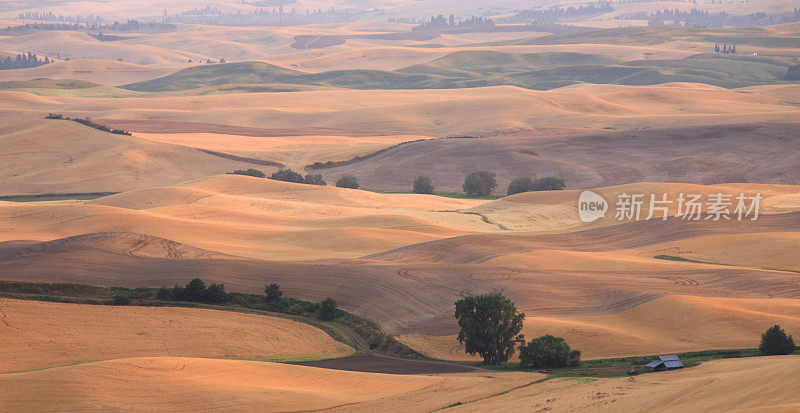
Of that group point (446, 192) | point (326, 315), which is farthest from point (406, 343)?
point (446, 192)

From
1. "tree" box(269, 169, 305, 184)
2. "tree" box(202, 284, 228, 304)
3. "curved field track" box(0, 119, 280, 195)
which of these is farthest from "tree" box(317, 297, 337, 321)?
"curved field track" box(0, 119, 280, 195)

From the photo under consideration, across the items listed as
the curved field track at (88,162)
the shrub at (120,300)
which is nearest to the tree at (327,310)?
the shrub at (120,300)

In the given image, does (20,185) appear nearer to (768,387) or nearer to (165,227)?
(165,227)

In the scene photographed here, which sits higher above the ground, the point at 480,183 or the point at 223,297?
the point at 480,183

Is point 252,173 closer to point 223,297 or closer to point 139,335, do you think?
point 223,297

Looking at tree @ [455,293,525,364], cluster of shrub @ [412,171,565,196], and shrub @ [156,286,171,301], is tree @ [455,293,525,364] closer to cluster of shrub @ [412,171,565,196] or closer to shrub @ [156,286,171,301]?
shrub @ [156,286,171,301]

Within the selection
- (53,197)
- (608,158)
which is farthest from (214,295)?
(608,158)
